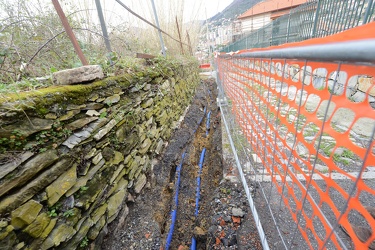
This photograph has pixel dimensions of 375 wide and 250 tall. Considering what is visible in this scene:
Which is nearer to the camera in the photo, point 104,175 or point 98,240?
point 98,240

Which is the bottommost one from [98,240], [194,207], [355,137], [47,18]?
[194,207]

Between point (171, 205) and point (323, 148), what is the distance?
2.12m

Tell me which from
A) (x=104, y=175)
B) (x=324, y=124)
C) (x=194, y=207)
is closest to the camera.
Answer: (x=324, y=124)

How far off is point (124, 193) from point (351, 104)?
83.4 inches

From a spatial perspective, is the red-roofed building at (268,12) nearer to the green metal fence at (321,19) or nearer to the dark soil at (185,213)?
the green metal fence at (321,19)

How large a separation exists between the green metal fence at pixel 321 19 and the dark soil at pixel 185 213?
3.94 m

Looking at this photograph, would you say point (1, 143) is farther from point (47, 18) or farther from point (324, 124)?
point (47, 18)

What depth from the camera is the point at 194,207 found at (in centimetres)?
251

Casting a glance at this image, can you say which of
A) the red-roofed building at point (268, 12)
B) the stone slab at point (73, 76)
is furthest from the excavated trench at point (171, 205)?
the red-roofed building at point (268, 12)

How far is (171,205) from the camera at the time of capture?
7.98 feet

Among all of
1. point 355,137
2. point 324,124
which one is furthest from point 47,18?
point 355,137

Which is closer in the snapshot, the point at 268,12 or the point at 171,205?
the point at 171,205

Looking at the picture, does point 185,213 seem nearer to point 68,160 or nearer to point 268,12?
point 68,160

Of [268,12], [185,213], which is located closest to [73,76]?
[185,213]
